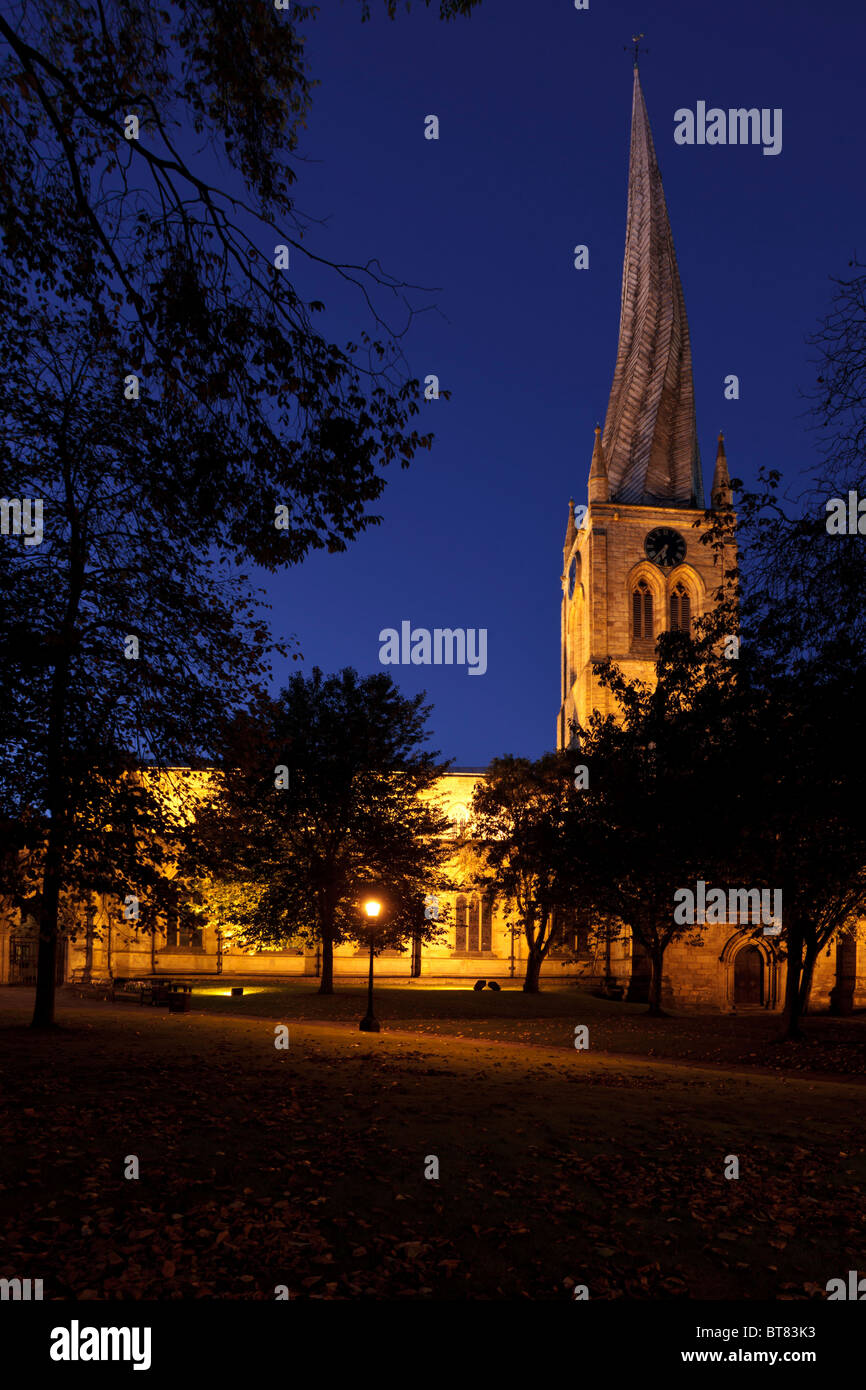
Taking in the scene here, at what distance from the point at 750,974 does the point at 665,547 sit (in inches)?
1273

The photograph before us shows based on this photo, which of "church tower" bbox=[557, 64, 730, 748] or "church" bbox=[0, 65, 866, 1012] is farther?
"church tower" bbox=[557, 64, 730, 748]

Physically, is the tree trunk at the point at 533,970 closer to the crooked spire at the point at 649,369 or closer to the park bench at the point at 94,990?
the park bench at the point at 94,990

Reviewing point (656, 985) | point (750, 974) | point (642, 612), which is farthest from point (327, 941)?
point (642, 612)

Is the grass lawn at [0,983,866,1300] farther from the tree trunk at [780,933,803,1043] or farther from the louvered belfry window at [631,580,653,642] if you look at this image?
the louvered belfry window at [631,580,653,642]

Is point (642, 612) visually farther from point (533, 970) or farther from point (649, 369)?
point (533, 970)

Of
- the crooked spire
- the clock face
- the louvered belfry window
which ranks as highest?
the crooked spire

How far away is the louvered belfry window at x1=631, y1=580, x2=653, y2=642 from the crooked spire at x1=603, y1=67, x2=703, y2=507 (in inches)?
332

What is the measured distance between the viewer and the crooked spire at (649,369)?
247ft

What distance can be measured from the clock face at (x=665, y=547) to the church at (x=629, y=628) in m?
0.11

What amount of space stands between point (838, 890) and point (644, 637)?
4840 cm

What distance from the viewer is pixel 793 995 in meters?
24.4

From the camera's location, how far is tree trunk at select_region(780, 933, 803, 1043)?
77.7ft

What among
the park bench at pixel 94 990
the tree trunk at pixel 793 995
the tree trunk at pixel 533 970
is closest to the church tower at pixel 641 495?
the tree trunk at pixel 533 970

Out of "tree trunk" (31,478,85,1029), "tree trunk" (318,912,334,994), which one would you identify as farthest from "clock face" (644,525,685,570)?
"tree trunk" (31,478,85,1029)
